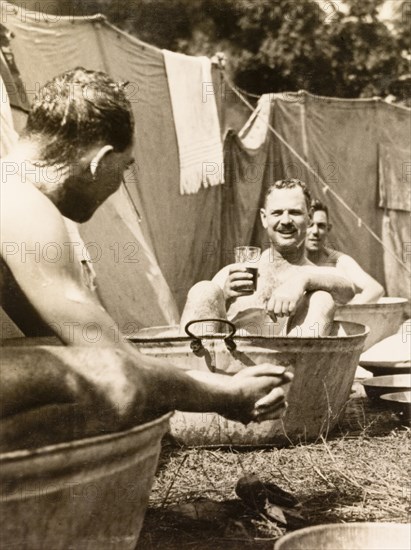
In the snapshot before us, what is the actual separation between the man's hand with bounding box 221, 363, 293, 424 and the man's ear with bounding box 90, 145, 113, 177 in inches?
23.0

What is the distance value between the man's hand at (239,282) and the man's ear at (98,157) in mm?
1437

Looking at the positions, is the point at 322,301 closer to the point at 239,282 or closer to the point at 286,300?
the point at 286,300

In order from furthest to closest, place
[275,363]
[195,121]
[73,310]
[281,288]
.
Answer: [195,121], [281,288], [275,363], [73,310]

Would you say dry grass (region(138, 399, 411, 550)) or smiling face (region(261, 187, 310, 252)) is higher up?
smiling face (region(261, 187, 310, 252))

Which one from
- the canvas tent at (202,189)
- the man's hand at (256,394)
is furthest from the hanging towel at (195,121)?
the man's hand at (256,394)

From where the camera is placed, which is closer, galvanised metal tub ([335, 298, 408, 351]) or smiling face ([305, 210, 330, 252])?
galvanised metal tub ([335, 298, 408, 351])

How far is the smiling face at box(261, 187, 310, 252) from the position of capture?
12.0ft

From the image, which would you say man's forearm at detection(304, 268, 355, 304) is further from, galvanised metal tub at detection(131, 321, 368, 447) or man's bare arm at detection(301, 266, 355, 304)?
galvanised metal tub at detection(131, 321, 368, 447)

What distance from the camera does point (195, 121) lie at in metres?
5.50

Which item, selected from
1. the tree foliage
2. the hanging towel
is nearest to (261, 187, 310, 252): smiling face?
the hanging towel

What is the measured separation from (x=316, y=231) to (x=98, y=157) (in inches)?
135

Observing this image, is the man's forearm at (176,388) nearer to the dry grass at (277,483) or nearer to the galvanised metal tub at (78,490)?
the galvanised metal tub at (78,490)

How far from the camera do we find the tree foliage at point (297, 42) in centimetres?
1253

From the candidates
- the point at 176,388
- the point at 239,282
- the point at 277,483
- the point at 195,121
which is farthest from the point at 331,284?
the point at 195,121
